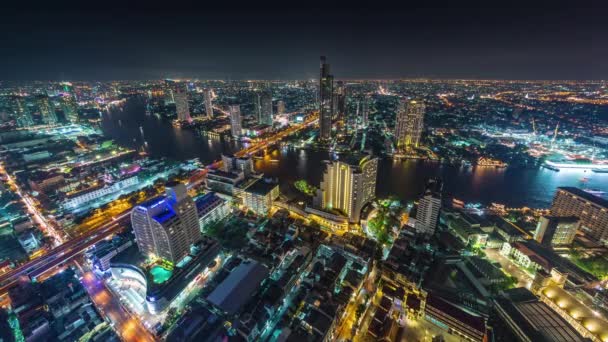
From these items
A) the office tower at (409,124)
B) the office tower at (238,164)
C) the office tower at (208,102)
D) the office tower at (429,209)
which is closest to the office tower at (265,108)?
the office tower at (208,102)

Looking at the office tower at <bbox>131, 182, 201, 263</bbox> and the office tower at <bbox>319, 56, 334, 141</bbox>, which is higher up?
the office tower at <bbox>319, 56, 334, 141</bbox>

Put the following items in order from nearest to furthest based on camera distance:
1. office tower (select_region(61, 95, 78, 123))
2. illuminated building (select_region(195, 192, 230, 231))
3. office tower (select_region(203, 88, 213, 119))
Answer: illuminated building (select_region(195, 192, 230, 231)) < office tower (select_region(61, 95, 78, 123)) < office tower (select_region(203, 88, 213, 119))

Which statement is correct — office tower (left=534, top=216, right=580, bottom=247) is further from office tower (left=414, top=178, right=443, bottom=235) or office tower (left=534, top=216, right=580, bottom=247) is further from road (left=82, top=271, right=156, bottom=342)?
road (left=82, top=271, right=156, bottom=342)

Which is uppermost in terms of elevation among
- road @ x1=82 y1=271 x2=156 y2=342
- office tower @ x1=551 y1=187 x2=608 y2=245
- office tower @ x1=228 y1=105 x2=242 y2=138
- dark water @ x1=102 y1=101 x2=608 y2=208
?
office tower @ x1=228 y1=105 x2=242 y2=138

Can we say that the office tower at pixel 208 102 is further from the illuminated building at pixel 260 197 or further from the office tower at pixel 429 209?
the office tower at pixel 429 209

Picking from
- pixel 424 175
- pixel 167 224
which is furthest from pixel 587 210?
pixel 167 224

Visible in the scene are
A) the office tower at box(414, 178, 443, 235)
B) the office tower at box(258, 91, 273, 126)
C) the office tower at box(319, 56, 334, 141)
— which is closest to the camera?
the office tower at box(414, 178, 443, 235)

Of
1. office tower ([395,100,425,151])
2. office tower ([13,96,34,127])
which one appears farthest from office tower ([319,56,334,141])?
office tower ([13,96,34,127])
